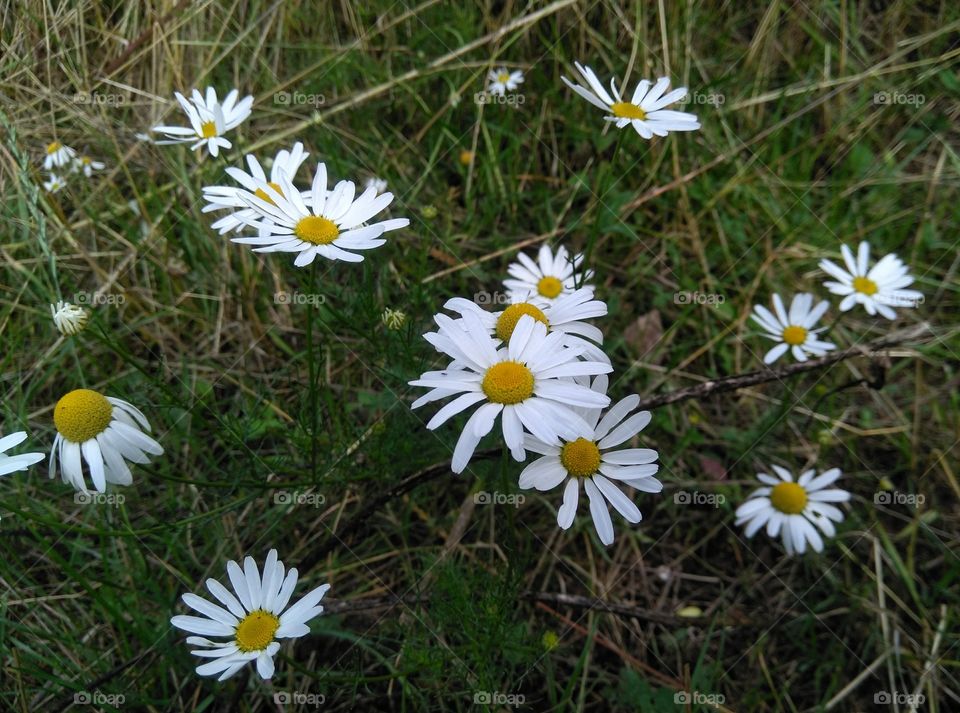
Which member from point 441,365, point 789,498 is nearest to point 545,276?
point 441,365

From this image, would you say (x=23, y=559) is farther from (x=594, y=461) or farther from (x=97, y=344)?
(x=594, y=461)

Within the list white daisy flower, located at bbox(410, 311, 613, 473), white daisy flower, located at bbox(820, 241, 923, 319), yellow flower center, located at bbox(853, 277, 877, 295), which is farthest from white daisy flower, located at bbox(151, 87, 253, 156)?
yellow flower center, located at bbox(853, 277, 877, 295)

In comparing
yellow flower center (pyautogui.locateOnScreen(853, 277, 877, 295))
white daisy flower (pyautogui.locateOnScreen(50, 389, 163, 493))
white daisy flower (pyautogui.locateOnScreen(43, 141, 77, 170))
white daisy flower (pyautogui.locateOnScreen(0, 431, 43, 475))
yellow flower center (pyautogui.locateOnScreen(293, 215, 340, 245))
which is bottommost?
white daisy flower (pyautogui.locateOnScreen(0, 431, 43, 475))

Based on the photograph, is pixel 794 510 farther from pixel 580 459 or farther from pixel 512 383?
pixel 512 383

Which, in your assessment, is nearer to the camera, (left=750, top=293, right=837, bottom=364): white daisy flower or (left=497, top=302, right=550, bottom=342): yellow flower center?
(left=497, top=302, right=550, bottom=342): yellow flower center

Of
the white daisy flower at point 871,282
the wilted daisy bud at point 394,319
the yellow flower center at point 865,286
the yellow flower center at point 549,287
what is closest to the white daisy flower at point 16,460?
the wilted daisy bud at point 394,319

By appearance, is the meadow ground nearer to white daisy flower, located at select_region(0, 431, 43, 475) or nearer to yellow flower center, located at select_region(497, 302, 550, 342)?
white daisy flower, located at select_region(0, 431, 43, 475)

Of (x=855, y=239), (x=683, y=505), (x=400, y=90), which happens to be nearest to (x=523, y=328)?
(x=683, y=505)

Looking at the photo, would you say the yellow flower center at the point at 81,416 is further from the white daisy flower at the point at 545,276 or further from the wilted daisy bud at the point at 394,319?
the white daisy flower at the point at 545,276
